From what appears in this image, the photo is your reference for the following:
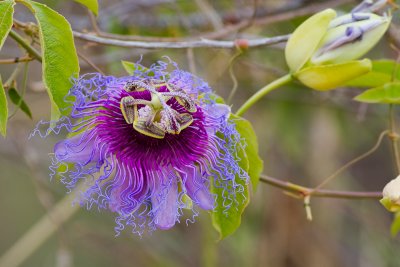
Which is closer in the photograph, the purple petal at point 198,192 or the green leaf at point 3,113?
the green leaf at point 3,113

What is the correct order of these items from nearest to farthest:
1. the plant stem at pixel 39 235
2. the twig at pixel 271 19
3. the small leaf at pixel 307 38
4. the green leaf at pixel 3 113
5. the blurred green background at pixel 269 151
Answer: the green leaf at pixel 3 113 < the small leaf at pixel 307 38 < the twig at pixel 271 19 < the blurred green background at pixel 269 151 < the plant stem at pixel 39 235

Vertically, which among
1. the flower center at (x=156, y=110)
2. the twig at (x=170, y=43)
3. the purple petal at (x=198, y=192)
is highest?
the twig at (x=170, y=43)

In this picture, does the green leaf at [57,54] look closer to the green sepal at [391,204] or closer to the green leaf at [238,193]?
the green leaf at [238,193]

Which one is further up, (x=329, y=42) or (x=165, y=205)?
(x=329, y=42)

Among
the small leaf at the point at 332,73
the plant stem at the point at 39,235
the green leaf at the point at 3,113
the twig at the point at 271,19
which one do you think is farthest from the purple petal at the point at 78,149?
the plant stem at the point at 39,235

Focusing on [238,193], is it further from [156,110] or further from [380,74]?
[380,74]

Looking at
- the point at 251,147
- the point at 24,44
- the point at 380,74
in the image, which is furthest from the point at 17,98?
the point at 380,74

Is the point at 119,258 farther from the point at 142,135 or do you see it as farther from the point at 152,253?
the point at 142,135

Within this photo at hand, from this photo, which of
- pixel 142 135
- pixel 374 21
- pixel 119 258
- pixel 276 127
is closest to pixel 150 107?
pixel 142 135
